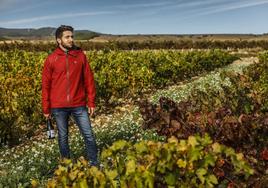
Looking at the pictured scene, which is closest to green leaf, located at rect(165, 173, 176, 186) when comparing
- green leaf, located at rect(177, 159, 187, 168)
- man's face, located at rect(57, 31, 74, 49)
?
green leaf, located at rect(177, 159, 187, 168)

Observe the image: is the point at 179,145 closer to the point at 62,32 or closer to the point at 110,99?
the point at 62,32

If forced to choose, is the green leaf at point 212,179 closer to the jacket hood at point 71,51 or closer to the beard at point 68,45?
the beard at point 68,45

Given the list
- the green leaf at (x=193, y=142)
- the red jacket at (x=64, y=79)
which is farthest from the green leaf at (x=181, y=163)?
the red jacket at (x=64, y=79)

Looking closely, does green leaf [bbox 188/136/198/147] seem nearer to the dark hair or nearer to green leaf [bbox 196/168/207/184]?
green leaf [bbox 196/168/207/184]

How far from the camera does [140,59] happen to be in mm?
23719

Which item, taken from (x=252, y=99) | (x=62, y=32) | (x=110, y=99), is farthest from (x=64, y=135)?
(x=110, y=99)

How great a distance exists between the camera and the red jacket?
8.20 meters

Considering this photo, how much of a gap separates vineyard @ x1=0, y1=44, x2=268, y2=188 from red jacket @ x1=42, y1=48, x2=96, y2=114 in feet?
3.11

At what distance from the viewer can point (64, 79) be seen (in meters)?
8.25

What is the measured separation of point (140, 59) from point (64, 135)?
15372 mm

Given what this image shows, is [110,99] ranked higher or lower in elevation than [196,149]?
lower

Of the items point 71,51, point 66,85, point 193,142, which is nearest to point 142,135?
point 66,85

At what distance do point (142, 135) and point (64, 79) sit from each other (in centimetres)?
373

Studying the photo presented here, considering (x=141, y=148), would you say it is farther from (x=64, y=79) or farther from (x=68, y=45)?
(x=64, y=79)
